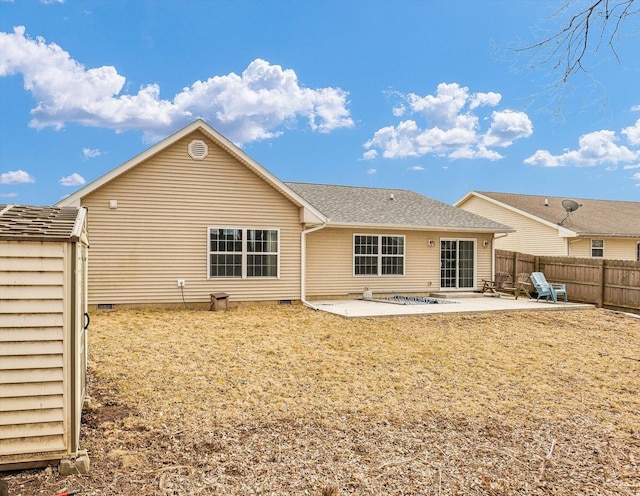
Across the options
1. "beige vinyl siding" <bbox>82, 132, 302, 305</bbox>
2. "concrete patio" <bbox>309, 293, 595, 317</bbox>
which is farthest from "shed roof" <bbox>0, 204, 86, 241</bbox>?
"concrete patio" <bbox>309, 293, 595, 317</bbox>

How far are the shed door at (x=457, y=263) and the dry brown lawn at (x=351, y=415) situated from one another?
7132 mm

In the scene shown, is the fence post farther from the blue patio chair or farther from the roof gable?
the roof gable

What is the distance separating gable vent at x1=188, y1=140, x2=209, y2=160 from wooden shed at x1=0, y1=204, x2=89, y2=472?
29.8ft

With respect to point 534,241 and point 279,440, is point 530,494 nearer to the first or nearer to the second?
point 279,440

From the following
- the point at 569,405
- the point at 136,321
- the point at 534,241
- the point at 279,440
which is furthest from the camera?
the point at 534,241

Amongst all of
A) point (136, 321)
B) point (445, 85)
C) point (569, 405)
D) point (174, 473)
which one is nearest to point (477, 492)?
point (174, 473)

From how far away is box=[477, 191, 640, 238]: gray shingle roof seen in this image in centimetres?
2027

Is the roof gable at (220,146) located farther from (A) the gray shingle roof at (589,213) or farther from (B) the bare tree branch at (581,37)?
(A) the gray shingle roof at (589,213)

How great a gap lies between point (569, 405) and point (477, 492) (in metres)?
2.93

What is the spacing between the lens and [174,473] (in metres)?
3.68

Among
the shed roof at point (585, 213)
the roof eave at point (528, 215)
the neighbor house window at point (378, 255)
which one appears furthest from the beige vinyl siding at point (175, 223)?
the shed roof at point (585, 213)

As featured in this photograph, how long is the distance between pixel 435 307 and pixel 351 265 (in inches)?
132

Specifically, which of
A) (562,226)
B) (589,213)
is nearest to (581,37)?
(562,226)

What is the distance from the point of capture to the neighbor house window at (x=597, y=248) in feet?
66.7
